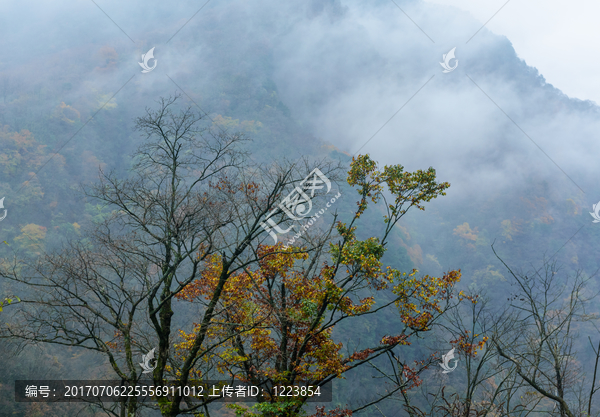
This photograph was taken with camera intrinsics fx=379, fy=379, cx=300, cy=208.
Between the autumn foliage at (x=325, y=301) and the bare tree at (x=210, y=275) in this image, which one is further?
the autumn foliage at (x=325, y=301)

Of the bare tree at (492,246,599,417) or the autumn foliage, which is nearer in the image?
the bare tree at (492,246,599,417)

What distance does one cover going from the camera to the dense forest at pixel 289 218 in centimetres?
745

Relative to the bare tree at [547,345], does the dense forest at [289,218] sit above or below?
above

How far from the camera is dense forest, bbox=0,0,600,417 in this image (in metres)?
7.45

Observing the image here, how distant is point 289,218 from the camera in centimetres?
821
